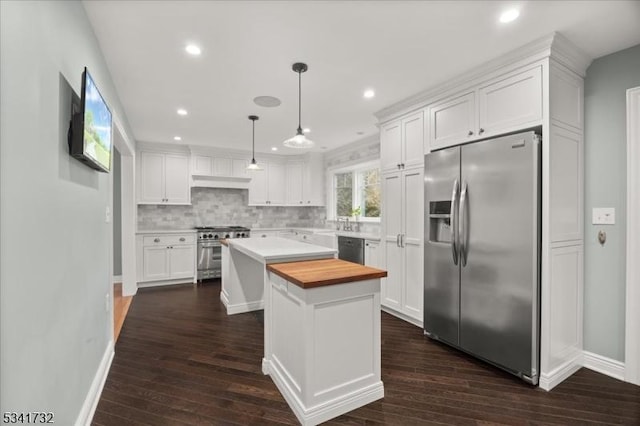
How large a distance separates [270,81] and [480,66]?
73.5 inches

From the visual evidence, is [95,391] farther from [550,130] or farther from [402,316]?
[550,130]

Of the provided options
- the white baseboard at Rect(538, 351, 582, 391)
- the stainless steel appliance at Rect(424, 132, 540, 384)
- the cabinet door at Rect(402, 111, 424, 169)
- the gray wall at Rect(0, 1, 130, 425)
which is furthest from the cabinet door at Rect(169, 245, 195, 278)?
the white baseboard at Rect(538, 351, 582, 391)

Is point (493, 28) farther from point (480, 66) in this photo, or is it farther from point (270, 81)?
point (270, 81)

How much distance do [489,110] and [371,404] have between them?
2.47 meters

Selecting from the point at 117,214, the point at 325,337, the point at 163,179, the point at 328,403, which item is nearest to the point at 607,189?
the point at 325,337

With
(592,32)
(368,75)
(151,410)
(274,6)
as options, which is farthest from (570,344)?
(274,6)

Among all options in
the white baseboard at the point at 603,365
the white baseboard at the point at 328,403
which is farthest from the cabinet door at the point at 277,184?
the white baseboard at the point at 603,365

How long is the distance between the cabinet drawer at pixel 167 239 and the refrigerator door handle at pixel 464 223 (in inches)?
178

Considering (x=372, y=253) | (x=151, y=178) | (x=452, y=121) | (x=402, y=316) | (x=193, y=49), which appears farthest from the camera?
(x=151, y=178)

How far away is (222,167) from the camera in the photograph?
5.85 meters

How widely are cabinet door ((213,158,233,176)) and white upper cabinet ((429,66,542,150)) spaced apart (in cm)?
408

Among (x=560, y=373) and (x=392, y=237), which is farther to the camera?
(x=392, y=237)

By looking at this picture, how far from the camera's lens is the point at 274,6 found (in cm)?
183

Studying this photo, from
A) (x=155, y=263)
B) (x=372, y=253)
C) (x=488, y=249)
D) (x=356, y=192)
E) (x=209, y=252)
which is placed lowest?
(x=155, y=263)
